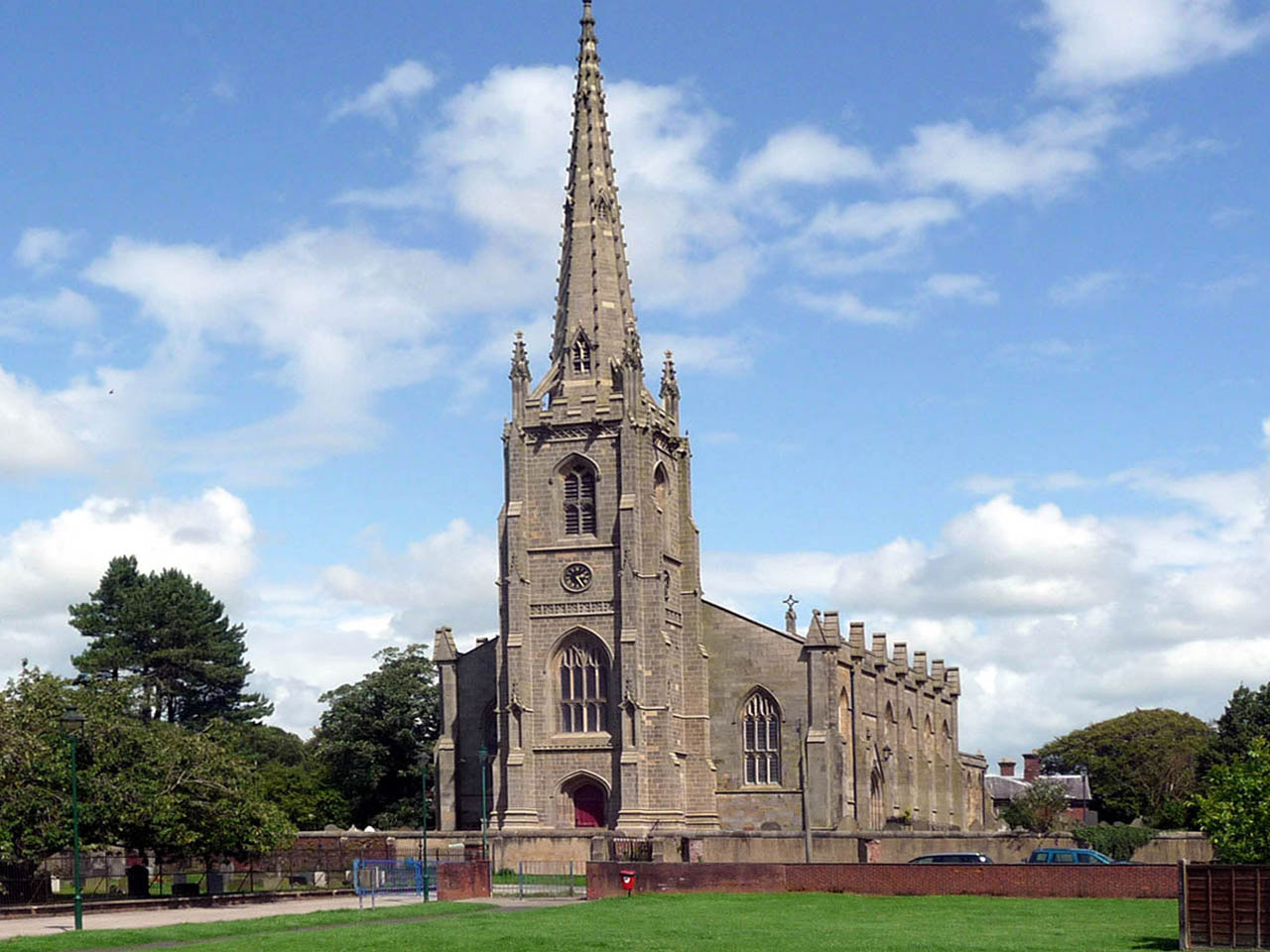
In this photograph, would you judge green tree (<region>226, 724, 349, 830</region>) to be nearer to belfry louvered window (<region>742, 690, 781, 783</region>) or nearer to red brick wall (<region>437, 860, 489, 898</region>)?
belfry louvered window (<region>742, 690, 781, 783</region>)

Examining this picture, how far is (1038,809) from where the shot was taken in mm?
96438

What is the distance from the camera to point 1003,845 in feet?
219

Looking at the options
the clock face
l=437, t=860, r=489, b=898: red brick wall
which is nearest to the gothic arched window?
the clock face

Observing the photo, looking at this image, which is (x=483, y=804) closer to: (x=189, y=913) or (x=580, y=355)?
(x=580, y=355)

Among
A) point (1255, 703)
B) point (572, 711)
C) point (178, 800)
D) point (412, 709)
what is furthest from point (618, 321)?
point (1255, 703)

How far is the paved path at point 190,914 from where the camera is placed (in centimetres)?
4078

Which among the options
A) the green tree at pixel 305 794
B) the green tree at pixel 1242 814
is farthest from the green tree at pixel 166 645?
the green tree at pixel 1242 814

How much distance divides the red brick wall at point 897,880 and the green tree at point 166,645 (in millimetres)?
58615

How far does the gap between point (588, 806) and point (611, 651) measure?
21.5 ft

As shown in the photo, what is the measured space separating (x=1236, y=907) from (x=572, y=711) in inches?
1808

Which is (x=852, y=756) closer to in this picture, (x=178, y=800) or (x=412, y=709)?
(x=412, y=709)

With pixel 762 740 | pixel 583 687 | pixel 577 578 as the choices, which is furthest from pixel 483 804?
pixel 762 740

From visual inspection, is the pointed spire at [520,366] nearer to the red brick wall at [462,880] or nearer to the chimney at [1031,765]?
the red brick wall at [462,880]

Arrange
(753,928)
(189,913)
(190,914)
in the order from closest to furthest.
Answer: (753,928)
(190,914)
(189,913)
